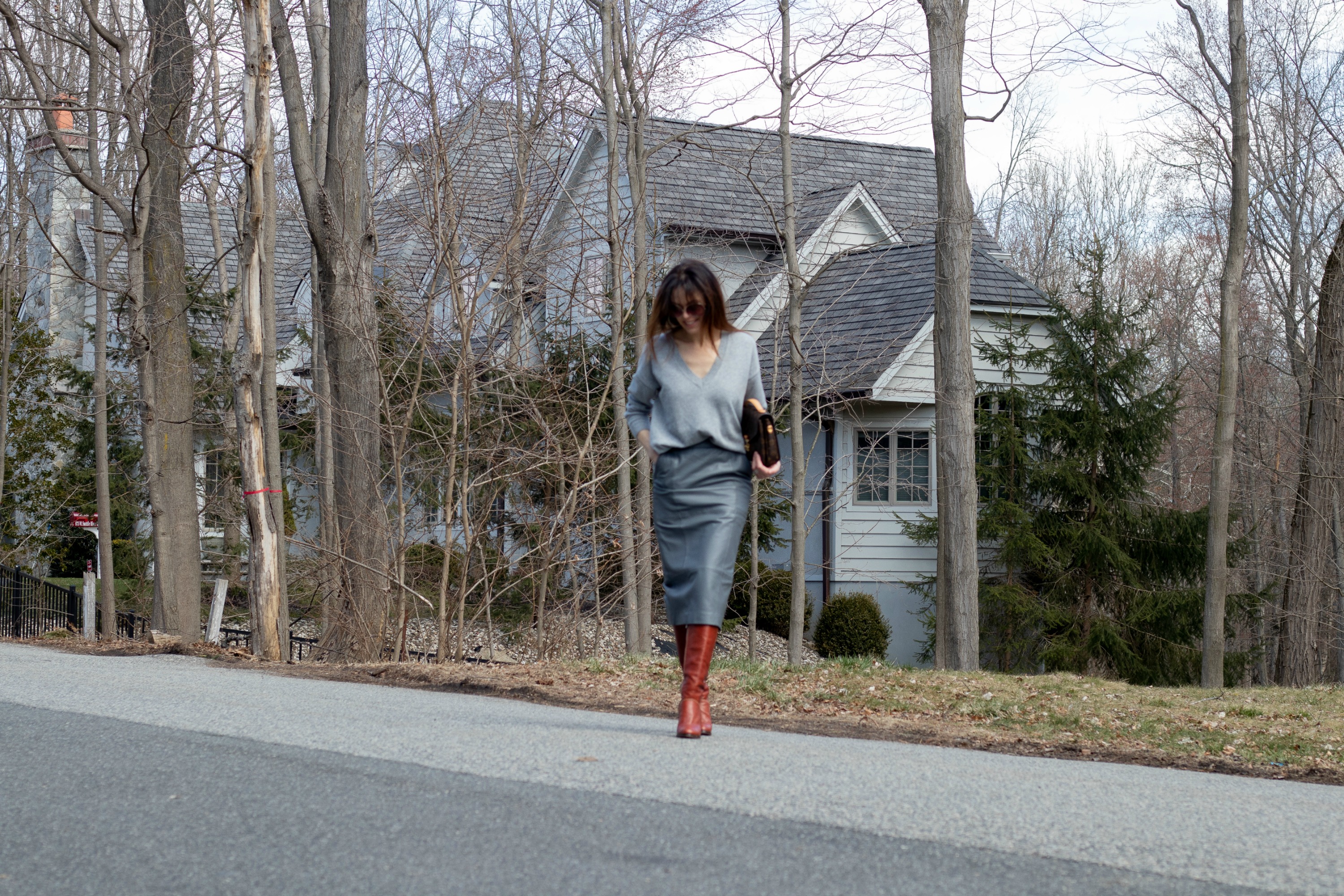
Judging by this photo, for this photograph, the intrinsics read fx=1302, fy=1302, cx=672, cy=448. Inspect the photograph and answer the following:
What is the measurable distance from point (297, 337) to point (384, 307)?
17518mm

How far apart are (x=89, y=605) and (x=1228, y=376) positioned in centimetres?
1625

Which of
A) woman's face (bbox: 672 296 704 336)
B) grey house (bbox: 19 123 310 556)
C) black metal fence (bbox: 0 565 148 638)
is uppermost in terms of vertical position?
grey house (bbox: 19 123 310 556)

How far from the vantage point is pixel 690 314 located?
219 inches

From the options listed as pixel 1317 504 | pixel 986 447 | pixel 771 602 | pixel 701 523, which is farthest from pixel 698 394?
pixel 1317 504

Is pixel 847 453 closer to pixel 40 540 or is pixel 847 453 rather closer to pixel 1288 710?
pixel 1288 710

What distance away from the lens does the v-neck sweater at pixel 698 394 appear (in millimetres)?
5555

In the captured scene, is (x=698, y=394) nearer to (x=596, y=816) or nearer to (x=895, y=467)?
(x=596, y=816)

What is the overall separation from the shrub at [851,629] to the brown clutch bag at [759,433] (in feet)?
51.7

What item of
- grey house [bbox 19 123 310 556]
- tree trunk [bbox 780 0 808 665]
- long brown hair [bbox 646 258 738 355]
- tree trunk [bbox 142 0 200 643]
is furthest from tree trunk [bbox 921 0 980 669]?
grey house [bbox 19 123 310 556]

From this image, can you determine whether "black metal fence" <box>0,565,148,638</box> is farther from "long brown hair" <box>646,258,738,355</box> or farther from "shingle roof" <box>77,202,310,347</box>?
"long brown hair" <box>646,258,738,355</box>

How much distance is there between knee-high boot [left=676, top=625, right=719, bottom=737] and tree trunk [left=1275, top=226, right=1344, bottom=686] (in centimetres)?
1819

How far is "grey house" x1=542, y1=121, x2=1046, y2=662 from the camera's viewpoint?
21.6 meters

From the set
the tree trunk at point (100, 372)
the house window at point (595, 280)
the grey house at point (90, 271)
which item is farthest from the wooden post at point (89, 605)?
the grey house at point (90, 271)

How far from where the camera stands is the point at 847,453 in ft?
73.3
